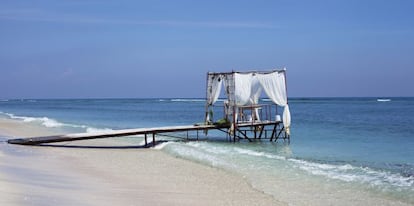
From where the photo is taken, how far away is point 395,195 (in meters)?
10.2

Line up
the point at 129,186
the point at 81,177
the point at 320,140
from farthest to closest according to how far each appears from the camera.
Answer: the point at 320,140, the point at 81,177, the point at 129,186

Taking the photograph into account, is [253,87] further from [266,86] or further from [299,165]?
[299,165]

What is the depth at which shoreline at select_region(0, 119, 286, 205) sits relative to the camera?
8539 millimetres

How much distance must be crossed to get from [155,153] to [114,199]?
28.5 ft

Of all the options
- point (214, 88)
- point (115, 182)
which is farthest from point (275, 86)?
point (115, 182)

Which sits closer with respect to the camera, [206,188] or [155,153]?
[206,188]

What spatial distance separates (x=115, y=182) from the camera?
1058cm

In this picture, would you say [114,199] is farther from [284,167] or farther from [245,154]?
[245,154]

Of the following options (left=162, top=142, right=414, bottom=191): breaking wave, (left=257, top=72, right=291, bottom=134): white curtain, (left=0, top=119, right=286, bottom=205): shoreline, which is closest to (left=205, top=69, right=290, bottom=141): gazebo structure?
(left=257, top=72, right=291, bottom=134): white curtain

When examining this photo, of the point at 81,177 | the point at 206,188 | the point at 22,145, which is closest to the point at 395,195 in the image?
the point at 206,188

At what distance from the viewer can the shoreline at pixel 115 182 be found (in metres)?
8.54

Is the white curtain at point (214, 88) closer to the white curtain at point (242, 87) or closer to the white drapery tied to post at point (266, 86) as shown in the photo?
the white curtain at point (242, 87)

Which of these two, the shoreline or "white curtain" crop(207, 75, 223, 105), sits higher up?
"white curtain" crop(207, 75, 223, 105)

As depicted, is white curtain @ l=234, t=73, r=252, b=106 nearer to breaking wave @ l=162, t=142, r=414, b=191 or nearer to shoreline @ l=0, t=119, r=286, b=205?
breaking wave @ l=162, t=142, r=414, b=191
